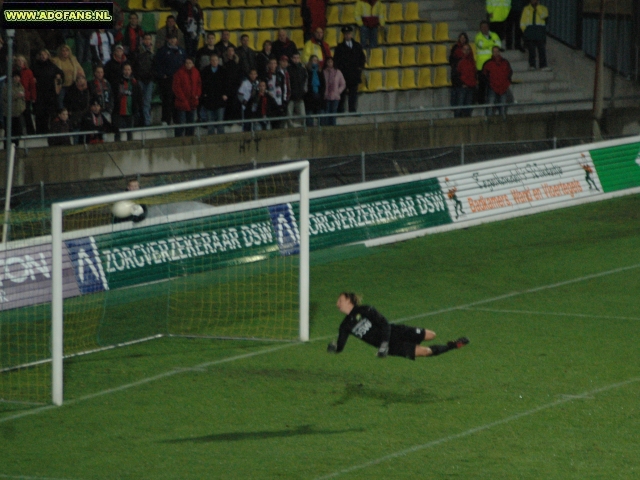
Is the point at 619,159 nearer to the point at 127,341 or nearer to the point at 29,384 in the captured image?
the point at 127,341

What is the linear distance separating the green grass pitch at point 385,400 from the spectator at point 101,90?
19.7 ft

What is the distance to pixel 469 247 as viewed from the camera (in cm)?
2103

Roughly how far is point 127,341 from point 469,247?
25.0ft

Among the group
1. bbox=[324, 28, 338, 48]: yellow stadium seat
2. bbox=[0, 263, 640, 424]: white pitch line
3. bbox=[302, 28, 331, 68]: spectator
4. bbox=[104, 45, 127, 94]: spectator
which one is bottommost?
bbox=[0, 263, 640, 424]: white pitch line

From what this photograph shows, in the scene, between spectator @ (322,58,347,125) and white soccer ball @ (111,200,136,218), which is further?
spectator @ (322,58,347,125)

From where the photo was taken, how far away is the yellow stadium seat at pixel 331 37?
2925cm

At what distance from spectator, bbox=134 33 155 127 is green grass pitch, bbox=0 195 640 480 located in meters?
6.45

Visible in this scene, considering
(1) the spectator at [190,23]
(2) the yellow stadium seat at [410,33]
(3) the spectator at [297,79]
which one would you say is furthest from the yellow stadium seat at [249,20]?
(2) the yellow stadium seat at [410,33]

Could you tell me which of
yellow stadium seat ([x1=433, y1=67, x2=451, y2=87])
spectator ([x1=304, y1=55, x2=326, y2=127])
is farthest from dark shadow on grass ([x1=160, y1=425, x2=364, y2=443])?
yellow stadium seat ([x1=433, y1=67, x2=451, y2=87])

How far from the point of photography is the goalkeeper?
37.7 feet

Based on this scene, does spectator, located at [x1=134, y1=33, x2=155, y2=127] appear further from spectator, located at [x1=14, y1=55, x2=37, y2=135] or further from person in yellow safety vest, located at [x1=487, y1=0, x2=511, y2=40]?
person in yellow safety vest, located at [x1=487, y1=0, x2=511, y2=40]

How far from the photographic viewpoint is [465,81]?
28.5m

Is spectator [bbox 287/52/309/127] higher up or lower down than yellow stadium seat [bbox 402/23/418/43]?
lower down

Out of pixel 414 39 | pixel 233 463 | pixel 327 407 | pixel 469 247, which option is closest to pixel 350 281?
pixel 469 247
